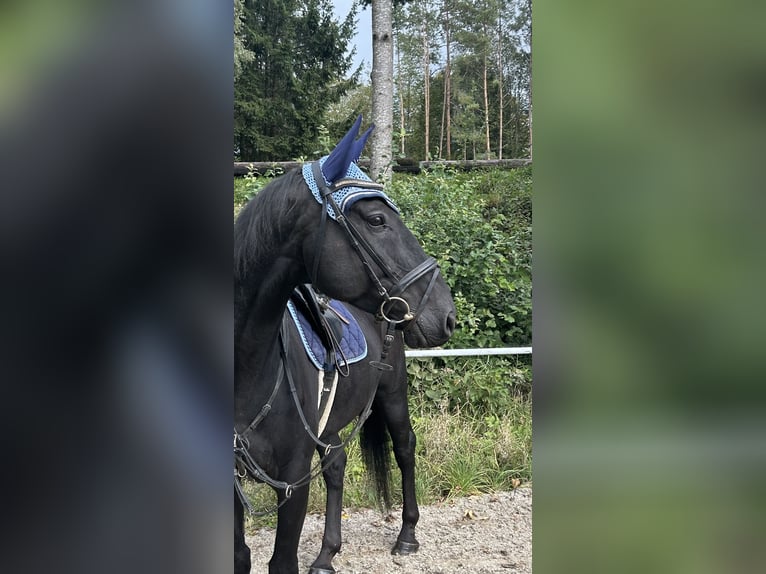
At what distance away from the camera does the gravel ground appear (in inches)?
122

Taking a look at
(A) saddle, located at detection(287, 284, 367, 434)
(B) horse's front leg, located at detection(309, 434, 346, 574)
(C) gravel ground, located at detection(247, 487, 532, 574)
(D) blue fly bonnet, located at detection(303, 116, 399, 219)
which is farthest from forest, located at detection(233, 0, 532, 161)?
(C) gravel ground, located at detection(247, 487, 532, 574)

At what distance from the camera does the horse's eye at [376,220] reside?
172 cm

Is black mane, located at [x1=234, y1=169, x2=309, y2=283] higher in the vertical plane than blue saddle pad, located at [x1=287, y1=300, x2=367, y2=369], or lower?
higher

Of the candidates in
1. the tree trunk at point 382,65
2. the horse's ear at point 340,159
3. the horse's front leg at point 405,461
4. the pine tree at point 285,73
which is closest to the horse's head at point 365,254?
the horse's ear at point 340,159

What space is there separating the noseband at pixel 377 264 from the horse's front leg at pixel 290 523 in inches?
23.7

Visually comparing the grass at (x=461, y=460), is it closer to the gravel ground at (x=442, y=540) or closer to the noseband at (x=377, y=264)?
the gravel ground at (x=442, y=540)

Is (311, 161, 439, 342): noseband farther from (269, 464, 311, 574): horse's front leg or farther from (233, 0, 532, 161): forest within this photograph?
(269, 464, 311, 574): horse's front leg

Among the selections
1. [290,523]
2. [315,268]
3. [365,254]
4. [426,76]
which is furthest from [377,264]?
[426,76]

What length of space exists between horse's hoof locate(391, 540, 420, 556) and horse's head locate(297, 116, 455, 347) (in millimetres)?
1848

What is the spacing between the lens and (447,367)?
4.00m

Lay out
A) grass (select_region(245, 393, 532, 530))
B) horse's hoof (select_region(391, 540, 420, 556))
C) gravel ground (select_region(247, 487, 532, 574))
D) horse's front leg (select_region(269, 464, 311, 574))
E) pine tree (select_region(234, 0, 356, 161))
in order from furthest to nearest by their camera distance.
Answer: grass (select_region(245, 393, 532, 530))
horse's hoof (select_region(391, 540, 420, 556))
gravel ground (select_region(247, 487, 532, 574))
horse's front leg (select_region(269, 464, 311, 574))
pine tree (select_region(234, 0, 356, 161))

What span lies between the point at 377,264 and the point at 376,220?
125 mm

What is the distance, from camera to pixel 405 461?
328cm
